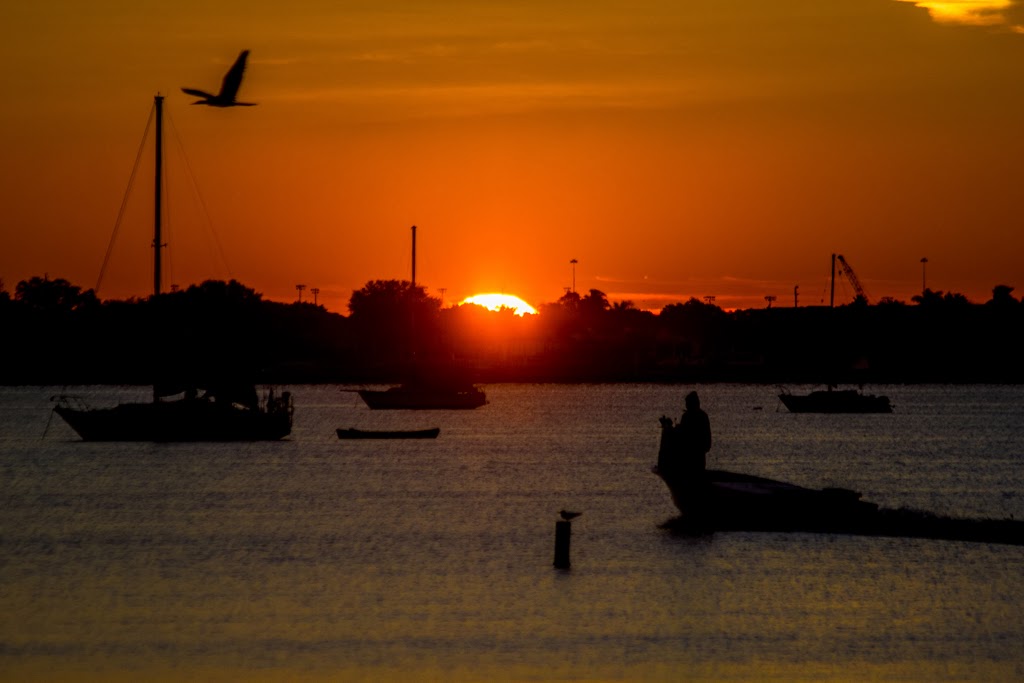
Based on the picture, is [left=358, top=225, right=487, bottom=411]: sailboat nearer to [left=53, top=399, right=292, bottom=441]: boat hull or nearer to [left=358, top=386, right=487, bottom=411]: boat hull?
[left=358, top=386, right=487, bottom=411]: boat hull

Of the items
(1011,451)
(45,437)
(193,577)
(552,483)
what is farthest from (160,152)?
(1011,451)

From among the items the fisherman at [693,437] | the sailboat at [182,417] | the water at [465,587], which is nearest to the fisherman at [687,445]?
the fisherman at [693,437]

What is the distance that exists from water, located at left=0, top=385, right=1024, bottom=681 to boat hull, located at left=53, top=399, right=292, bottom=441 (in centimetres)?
566

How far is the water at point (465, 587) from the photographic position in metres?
28.9

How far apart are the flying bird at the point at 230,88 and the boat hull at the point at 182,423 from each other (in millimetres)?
42843

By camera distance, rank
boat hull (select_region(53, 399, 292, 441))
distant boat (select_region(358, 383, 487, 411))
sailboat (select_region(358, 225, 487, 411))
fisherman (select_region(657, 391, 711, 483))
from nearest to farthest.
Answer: fisherman (select_region(657, 391, 711, 483)), boat hull (select_region(53, 399, 292, 441)), sailboat (select_region(358, 225, 487, 411)), distant boat (select_region(358, 383, 487, 411))

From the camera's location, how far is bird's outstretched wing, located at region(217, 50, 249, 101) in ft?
131

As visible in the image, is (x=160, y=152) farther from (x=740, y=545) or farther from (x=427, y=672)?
(x=427, y=672)

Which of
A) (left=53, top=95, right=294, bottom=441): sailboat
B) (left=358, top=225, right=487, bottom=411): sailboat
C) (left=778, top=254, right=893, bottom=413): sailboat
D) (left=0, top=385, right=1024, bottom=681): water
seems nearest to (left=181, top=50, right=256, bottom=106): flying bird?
(left=0, top=385, right=1024, bottom=681): water

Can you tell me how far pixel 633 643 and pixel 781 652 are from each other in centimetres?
281

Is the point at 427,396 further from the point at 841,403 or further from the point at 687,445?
the point at 687,445

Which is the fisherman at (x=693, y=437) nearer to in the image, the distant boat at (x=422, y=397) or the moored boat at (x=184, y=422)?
the moored boat at (x=184, y=422)

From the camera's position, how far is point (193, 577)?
1548 inches

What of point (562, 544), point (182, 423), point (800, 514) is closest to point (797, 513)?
point (800, 514)
